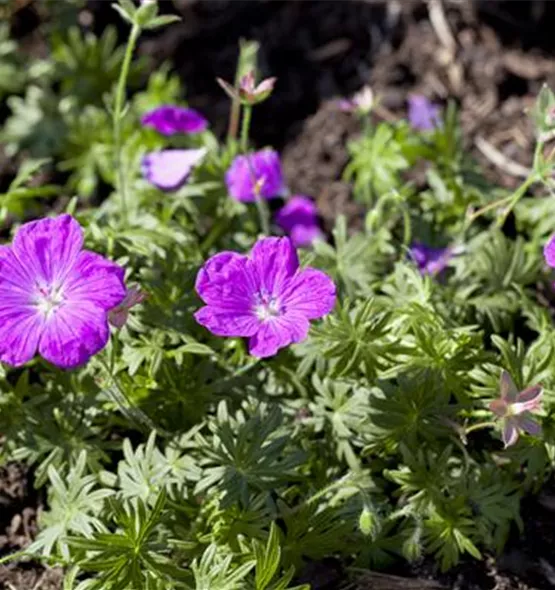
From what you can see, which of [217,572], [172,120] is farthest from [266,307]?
[172,120]

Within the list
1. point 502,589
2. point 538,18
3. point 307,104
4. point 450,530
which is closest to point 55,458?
point 450,530

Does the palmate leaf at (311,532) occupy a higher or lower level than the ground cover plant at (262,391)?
lower

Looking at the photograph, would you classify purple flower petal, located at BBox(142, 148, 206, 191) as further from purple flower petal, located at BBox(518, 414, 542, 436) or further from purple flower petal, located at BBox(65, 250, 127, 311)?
purple flower petal, located at BBox(518, 414, 542, 436)

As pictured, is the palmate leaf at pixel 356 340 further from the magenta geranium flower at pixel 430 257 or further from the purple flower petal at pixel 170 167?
the purple flower petal at pixel 170 167

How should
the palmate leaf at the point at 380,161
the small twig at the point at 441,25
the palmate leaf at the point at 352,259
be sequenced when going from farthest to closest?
the small twig at the point at 441,25 → the palmate leaf at the point at 380,161 → the palmate leaf at the point at 352,259

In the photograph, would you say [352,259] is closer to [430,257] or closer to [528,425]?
[430,257]

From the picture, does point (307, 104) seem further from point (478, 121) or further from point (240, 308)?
point (240, 308)

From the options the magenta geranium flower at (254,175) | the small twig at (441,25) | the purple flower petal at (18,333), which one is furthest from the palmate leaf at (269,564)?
the small twig at (441,25)

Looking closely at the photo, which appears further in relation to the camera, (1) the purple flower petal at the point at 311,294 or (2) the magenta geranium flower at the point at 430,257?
(2) the magenta geranium flower at the point at 430,257
